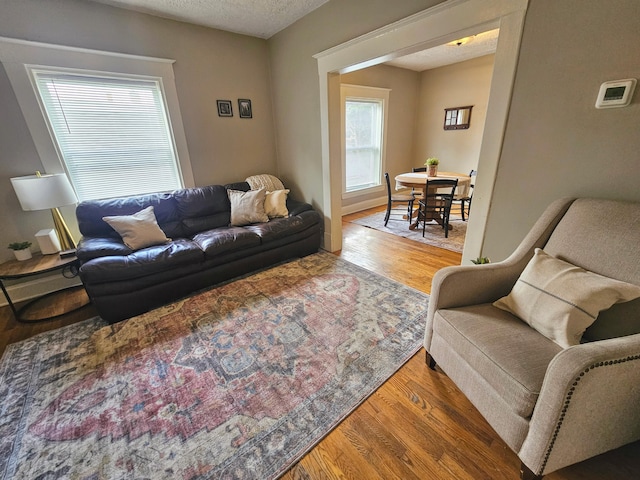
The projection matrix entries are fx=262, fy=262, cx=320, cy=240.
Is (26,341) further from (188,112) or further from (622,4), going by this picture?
(622,4)

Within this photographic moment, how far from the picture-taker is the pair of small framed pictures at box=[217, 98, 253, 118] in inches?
A: 128

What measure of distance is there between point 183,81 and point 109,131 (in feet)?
3.13

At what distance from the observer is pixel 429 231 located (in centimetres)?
403

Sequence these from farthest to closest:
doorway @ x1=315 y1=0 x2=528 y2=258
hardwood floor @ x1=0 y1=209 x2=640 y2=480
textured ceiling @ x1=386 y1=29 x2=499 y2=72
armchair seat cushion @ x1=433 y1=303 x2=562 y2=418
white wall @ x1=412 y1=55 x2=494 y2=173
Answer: white wall @ x1=412 y1=55 x2=494 y2=173 < textured ceiling @ x1=386 y1=29 x2=499 y2=72 < doorway @ x1=315 y1=0 x2=528 y2=258 < hardwood floor @ x1=0 y1=209 x2=640 y2=480 < armchair seat cushion @ x1=433 y1=303 x2=562 y2=418

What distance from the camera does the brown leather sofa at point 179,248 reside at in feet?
6.98

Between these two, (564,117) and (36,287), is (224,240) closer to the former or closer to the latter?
(36,287)

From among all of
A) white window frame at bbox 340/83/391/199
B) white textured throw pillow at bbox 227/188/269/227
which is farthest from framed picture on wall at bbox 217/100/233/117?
white window frame at bbox 340/83/391/199

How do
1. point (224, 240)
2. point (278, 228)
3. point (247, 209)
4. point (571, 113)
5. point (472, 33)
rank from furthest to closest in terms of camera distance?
point (247, 209), point (278, 228), point (224, 240), point (472, 33), point (571, 113)

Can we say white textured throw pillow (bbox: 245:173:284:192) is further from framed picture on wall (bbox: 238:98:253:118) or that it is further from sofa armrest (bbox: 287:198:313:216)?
framed picture on wall (bbox: 238:98:253:118)

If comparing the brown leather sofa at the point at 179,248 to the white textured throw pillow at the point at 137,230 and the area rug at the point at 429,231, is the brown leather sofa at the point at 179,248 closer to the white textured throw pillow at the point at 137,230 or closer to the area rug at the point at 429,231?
the white textured throw pillow at the point at 137,230

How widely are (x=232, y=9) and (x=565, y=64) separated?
279 centimetres

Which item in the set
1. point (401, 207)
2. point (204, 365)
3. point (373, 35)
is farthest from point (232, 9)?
point (401, 207)

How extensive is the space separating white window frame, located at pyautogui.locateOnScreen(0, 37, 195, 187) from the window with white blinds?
5 centimetres

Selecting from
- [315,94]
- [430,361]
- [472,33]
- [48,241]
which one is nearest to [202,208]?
[48,241]
